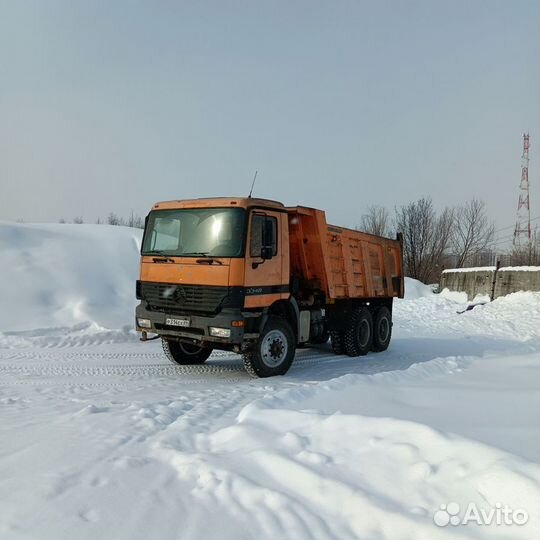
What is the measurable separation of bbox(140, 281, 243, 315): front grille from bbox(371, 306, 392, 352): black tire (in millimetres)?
4757

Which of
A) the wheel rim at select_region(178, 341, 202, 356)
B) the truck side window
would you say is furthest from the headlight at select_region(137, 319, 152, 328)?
the truck side window

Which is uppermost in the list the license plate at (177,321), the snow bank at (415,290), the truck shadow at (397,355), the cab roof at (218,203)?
the cab roof at (218,203)

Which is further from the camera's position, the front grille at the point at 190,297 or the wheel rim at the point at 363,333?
the wheel rim at the point at 363,333

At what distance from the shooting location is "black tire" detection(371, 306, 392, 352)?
1059 centimetres

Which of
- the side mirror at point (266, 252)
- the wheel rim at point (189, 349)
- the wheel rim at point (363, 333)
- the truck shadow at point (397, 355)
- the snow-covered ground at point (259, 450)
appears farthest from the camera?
the wheel rim at point (363, 333)

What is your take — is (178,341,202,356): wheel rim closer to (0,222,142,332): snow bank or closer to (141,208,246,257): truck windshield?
(141,208,246,257): truck windshield

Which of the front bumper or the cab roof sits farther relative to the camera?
the cab roof

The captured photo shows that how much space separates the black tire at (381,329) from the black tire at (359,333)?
9.6 inches

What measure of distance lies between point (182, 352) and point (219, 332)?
1.90m

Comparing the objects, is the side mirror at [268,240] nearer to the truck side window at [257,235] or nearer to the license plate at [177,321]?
the truck side window at [257,235]

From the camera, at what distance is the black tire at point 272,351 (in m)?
7.18

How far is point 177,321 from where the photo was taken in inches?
282

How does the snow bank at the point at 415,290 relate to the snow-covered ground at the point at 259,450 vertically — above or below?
above

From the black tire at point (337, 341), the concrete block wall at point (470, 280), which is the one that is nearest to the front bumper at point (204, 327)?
the black tire at point (337, 341)
